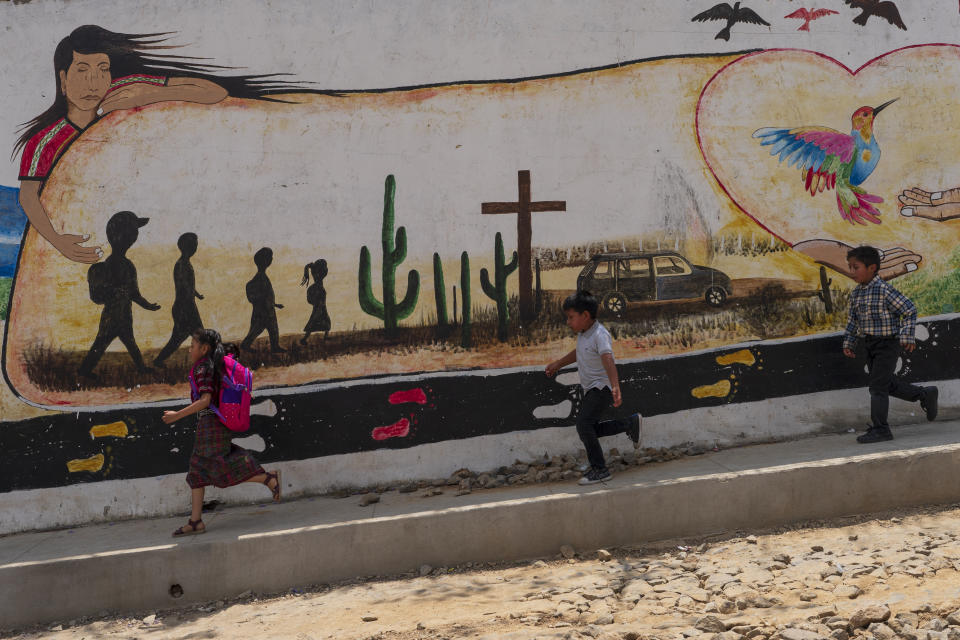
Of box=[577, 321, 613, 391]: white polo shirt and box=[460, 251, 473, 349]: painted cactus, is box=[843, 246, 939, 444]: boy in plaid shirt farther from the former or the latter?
box=[460, 251, 473, 349]: painted cactus

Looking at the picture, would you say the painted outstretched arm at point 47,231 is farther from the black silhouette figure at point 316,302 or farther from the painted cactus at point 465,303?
the painted cactus at point 465,303

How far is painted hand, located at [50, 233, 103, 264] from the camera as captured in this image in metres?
5.29

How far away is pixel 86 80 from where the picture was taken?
5.31m

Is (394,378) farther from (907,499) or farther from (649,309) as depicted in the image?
(907,499)

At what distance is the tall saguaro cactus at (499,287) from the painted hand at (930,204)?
10.6ft

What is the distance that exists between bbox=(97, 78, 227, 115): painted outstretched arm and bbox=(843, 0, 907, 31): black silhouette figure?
4.83 m

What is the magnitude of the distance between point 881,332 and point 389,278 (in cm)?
347

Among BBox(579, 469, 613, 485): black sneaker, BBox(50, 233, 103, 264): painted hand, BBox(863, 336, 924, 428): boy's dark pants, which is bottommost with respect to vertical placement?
BBox(579, 469, 613, 485): black sneaker

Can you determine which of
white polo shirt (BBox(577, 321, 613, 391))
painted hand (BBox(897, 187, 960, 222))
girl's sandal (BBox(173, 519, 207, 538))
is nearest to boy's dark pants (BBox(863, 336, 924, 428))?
painted hand (BBox(897, 187, 960, 222))

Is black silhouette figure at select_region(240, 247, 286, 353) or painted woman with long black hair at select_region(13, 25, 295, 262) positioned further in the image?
black silhouette figure at select_region(240, 247, 286, 353)

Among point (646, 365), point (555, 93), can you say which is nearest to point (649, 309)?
point (646, 365)

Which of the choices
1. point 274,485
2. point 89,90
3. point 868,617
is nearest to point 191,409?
point 274,485

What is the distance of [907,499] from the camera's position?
4.84 metres

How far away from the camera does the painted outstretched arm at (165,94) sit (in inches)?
210
